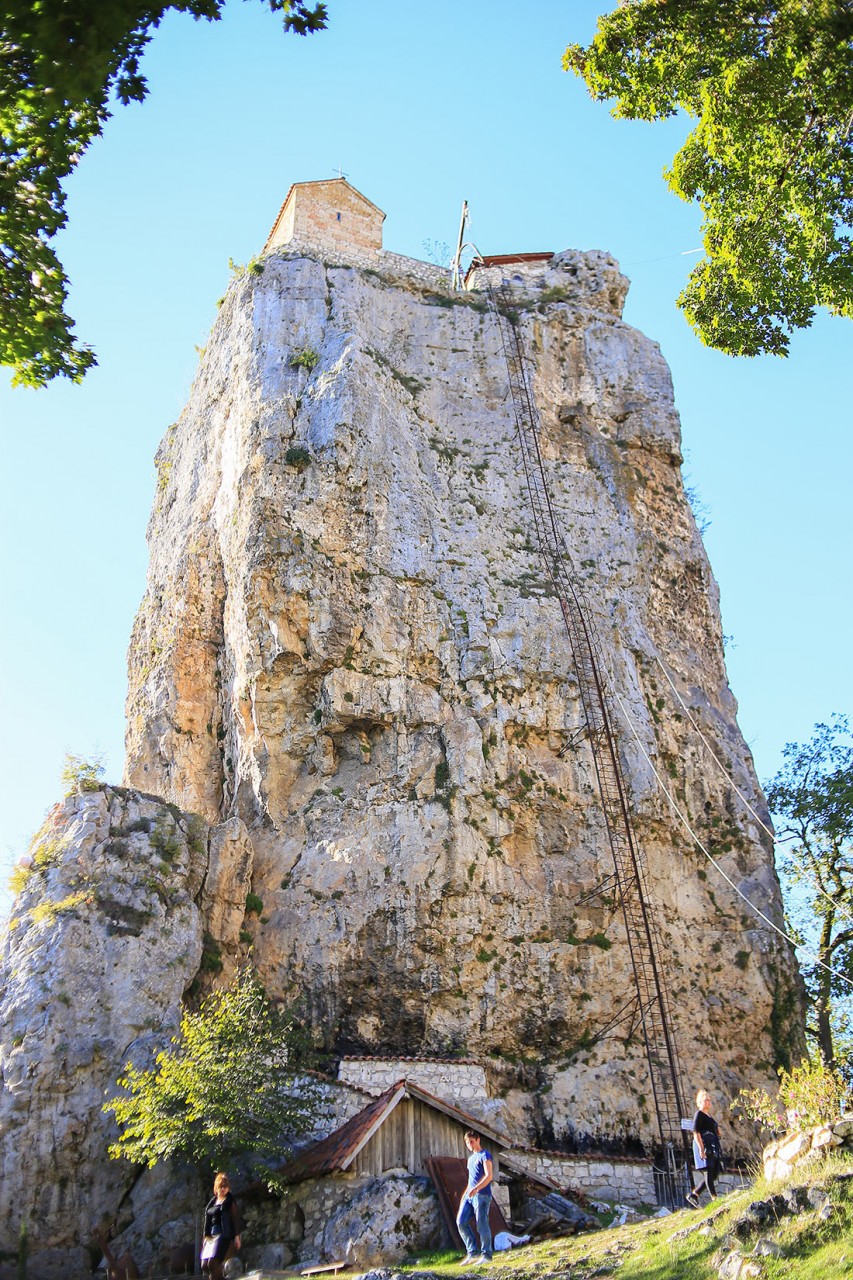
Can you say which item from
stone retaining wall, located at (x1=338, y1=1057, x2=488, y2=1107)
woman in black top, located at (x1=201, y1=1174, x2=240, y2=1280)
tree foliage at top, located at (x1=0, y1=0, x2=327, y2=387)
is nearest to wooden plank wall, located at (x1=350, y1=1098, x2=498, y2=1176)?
woman in black top, located at (x1=201, y1=1174, x2=240, y2=1280)

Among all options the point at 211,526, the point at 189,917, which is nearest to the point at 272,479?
the point at 211,526

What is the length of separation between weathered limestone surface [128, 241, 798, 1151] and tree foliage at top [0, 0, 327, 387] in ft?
41.8

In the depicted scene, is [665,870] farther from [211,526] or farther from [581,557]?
[211,526]

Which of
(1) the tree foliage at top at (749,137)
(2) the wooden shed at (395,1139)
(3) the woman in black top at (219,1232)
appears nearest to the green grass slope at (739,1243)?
(3) the woman in black top at (219,1232)

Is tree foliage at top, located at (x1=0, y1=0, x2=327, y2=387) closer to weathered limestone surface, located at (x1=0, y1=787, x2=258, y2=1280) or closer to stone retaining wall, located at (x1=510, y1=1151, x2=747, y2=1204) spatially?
weathered limestone surface, located at (x1=0, y1=787, x2=258, y2=1280)

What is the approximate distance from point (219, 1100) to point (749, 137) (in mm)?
15171

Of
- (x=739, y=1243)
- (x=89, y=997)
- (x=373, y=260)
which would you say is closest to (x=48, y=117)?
(x=739, y=1243)

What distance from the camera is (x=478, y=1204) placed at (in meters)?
13.2

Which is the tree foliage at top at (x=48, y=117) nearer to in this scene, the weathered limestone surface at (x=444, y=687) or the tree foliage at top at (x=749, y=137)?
the tree foliage at top at (x=749, y=137)

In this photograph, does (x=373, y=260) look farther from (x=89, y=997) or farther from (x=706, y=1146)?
(x=706, y=1146)

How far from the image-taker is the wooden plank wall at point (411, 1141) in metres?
16.5

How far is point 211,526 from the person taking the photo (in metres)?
29.9

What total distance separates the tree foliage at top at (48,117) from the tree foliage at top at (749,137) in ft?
19.3

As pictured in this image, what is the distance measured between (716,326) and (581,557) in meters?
13.5
